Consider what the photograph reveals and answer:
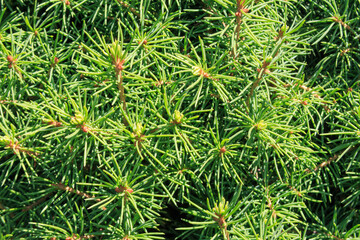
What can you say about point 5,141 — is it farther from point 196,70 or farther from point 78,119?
point 196,70

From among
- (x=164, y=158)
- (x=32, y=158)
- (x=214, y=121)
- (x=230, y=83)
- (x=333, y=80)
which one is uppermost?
(x=333, y=80)

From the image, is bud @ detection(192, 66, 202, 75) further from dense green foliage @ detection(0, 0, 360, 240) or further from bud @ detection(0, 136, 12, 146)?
bud @ detection(0, 136, 12, 146)

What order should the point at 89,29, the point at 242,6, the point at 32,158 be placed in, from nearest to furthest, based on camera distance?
the point at 242,6, the point at 32,158, the point at 89,29

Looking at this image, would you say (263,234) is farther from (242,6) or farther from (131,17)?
(131,17)

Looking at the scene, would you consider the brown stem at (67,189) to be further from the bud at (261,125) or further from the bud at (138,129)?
the bud at (261,125)

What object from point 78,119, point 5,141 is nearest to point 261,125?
point 78,119

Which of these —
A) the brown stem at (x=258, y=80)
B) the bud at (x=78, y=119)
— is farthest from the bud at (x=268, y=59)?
the bud at (x=78, y=119)

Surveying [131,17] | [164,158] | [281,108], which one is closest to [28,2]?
[131,17]

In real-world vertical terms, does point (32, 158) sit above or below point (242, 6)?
below

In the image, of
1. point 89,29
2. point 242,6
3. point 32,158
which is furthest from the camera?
point 89,29
